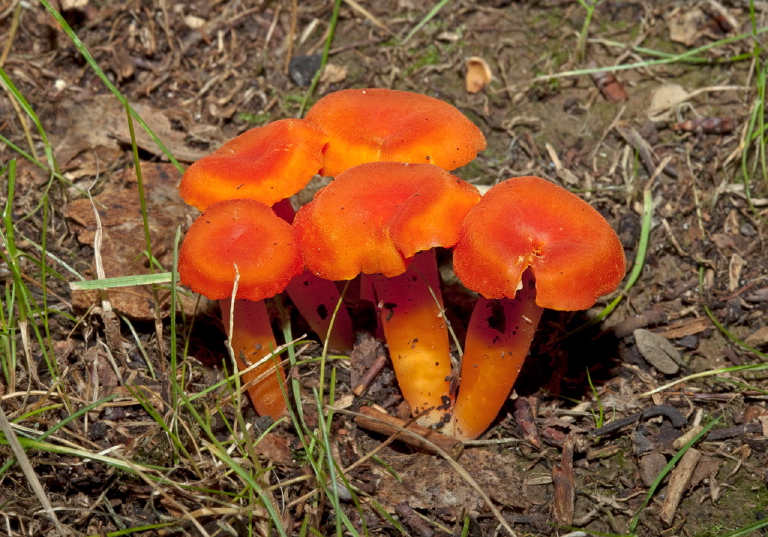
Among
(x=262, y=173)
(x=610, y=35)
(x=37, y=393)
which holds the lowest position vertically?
(x=37, y=393)

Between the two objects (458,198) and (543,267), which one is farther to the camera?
(458,198)

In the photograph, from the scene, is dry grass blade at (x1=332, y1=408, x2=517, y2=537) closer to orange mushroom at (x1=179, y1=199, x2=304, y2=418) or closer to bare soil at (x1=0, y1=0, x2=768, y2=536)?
bare soil at (x1=0, y1=0, x2=768, y2=536)

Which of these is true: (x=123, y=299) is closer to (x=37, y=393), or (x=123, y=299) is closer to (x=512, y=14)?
(x=37, y=393)

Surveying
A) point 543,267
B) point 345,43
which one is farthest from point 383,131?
point 345,43

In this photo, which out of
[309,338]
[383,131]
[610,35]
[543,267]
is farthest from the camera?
[610,35]

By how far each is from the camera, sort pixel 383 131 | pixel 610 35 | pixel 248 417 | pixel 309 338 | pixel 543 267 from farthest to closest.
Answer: pixel 610 35
pixel 309 338
pixel 248 417
pixel 383 131
pixel 543 267

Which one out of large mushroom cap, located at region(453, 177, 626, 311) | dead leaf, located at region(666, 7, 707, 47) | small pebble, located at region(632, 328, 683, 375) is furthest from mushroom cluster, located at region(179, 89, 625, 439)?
dead leaf, located at region(666, 7, 707, 47)

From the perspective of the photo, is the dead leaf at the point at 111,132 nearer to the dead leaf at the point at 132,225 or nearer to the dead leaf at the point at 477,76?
the dead leaf at the point at 132,225
